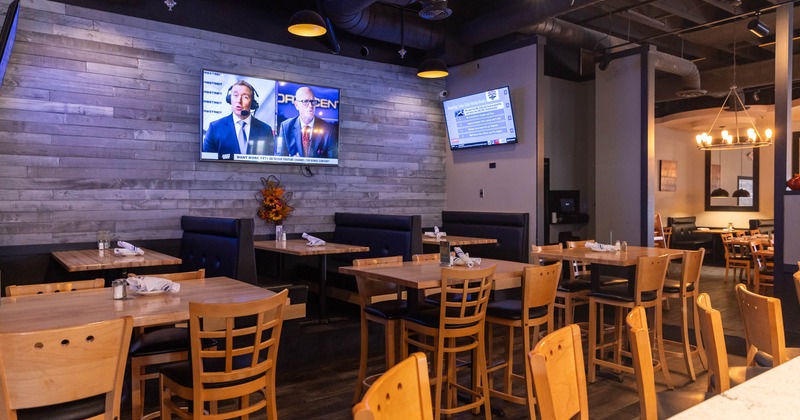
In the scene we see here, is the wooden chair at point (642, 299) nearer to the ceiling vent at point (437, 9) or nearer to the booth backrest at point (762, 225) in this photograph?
the ceiling vent at point (437, 9)

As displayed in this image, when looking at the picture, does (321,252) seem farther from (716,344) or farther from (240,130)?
(716,344)

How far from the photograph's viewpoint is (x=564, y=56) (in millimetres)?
8680

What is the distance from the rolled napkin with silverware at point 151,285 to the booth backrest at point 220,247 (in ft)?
5.13

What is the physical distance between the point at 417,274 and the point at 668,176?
1146 cm

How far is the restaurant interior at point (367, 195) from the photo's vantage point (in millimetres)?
3086

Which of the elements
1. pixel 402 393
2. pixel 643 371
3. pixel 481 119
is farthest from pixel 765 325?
pixel 481 119

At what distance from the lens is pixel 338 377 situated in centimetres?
439

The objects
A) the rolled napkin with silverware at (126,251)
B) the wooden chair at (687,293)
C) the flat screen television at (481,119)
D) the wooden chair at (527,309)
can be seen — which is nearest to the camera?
the wooden chair at (527,309)

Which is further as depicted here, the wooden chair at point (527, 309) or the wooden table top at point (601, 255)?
the wooden table top at point (601, 255)

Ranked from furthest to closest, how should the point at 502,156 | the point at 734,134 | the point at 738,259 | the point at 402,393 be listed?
the point at 734,134 < the point at 738,259 < the point at 502,156 < the point at 402,393

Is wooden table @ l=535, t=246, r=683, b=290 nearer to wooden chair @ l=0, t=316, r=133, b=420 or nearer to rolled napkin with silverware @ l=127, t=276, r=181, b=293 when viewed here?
rolled napkin with silverware @ l=127, t=276, r=181, b=293

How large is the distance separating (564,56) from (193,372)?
7.91 metres

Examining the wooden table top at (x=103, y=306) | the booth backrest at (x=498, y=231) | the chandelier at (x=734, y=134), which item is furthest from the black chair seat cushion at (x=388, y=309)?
the chandelier at (x=734, y=134)

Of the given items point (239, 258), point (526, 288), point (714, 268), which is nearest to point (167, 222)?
point (239, 258)
